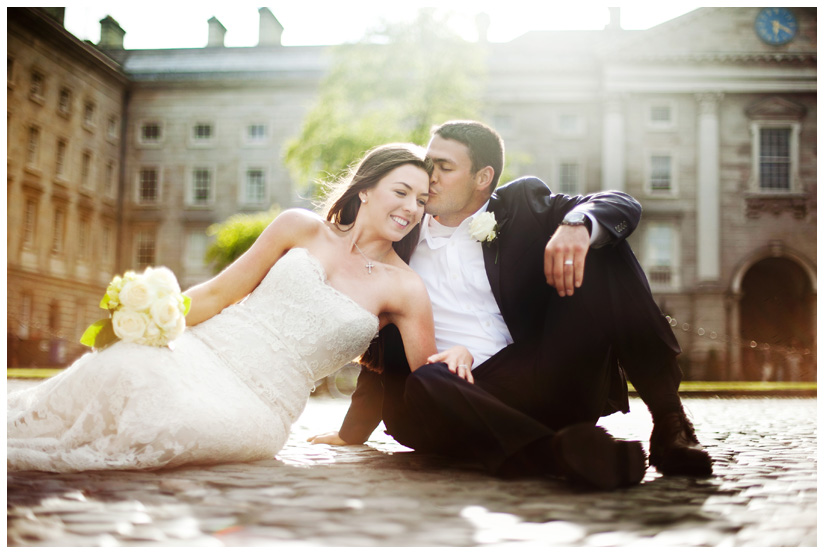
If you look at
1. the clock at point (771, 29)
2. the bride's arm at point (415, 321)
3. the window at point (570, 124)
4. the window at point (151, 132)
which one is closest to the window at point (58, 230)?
the window at point (151, 132)

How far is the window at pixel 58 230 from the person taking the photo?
30.1 m

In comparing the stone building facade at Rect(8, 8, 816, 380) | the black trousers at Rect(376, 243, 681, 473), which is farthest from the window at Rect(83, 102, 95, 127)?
the black trousers at Rect(376, 243, 681, 473)

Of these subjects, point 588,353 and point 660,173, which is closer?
point 588,353

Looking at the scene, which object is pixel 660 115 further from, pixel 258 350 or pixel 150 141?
pixel 258 350

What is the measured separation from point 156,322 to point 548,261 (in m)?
1.65

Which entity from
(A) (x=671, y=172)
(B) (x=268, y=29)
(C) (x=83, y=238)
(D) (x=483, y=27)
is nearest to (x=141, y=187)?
(C) (x=83, y=238)

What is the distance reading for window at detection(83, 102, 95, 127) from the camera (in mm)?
31609

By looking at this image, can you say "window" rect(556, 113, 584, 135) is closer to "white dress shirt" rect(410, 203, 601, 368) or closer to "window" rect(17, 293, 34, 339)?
"window" rect(17, 293, 34, 339)

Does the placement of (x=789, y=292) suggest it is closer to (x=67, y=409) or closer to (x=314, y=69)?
(x=314, y=69)

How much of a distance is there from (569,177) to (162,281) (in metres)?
30.2

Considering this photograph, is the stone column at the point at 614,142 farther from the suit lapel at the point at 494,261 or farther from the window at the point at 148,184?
the suit lapel at the point at 494,261

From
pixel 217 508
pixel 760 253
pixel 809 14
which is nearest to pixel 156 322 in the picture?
pixel 217 508

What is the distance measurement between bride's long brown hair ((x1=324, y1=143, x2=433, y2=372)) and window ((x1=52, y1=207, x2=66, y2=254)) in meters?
28.9

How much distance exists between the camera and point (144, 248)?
1389 inches
